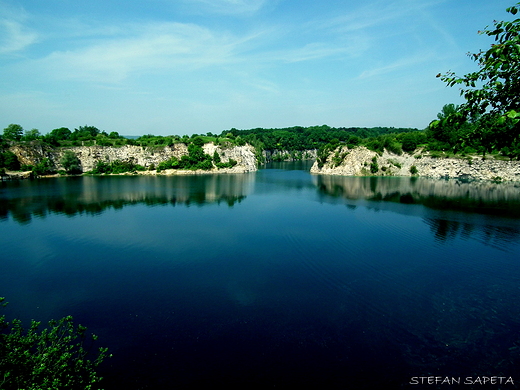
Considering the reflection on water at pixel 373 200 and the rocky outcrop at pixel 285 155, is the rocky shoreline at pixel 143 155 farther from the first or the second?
the rocky outcrop at pixel 285 155

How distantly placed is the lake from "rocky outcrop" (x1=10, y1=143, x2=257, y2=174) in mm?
53090

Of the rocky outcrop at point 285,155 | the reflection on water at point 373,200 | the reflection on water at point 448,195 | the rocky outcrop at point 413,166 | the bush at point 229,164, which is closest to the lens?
the reflection on water at point 373,200

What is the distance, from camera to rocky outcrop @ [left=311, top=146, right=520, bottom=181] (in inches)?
2376

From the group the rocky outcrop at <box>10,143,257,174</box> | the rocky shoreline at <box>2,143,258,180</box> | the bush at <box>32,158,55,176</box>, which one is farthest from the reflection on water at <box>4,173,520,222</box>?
the rocky shoreline at <box>2,143,258,180</box>

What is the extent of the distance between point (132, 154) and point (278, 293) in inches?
3197

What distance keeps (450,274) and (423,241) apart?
6000 mm

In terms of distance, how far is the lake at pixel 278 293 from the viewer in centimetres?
1000

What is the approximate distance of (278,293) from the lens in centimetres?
1459

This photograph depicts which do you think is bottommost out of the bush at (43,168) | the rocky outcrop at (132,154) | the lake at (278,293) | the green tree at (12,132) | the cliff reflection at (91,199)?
the lake at (278,293)

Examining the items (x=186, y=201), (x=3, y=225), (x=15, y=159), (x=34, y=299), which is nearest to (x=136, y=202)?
(x=186, y=201)

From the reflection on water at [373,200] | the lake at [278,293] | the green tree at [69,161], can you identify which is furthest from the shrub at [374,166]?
the green tree at [69,161]

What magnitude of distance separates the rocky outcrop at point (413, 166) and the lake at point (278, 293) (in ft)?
124

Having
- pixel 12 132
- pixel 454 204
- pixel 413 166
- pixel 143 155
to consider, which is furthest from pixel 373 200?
pixel 12 132

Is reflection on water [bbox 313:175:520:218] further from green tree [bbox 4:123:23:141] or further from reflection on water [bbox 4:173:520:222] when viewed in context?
green tree [bbox 4:123:23:141]
